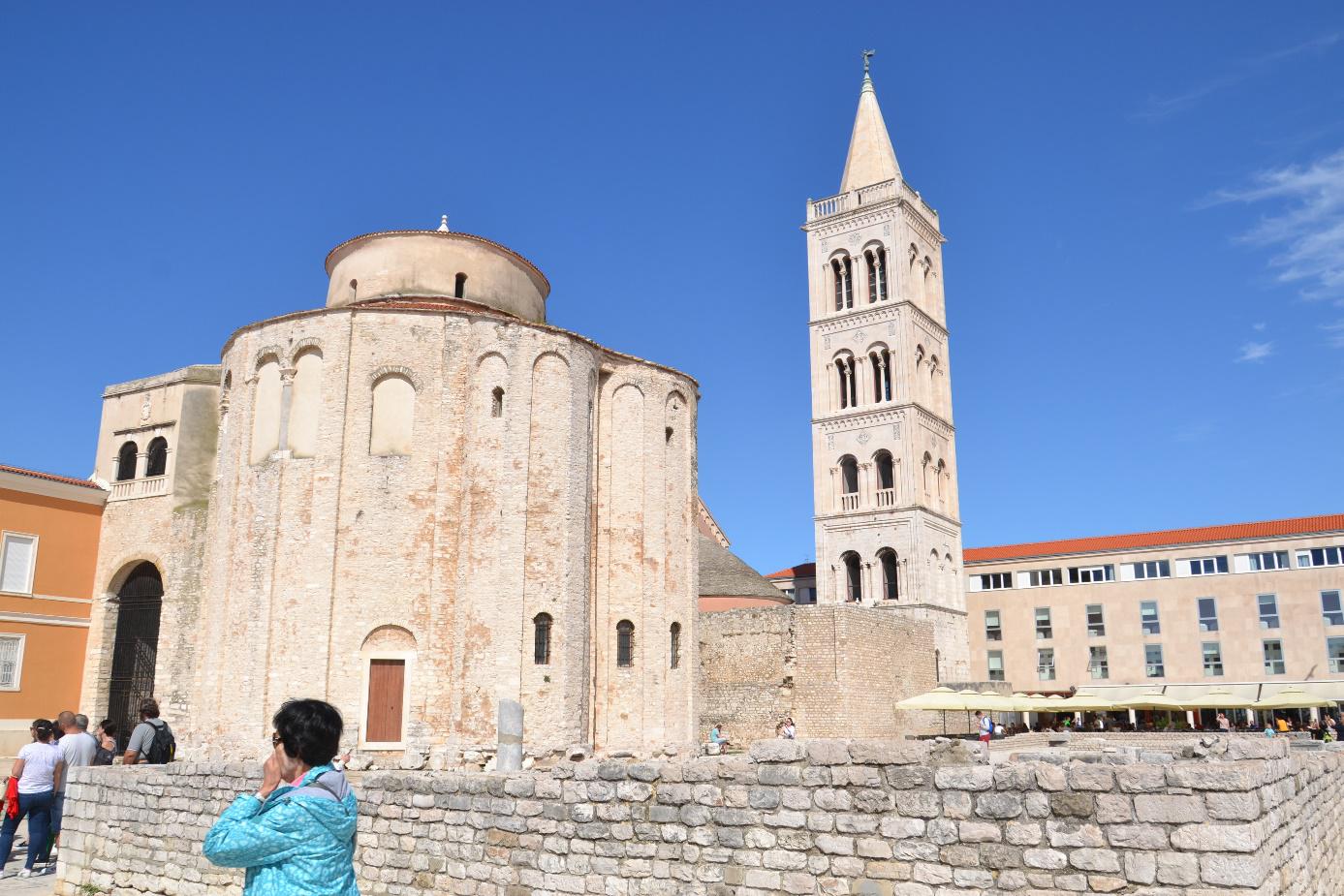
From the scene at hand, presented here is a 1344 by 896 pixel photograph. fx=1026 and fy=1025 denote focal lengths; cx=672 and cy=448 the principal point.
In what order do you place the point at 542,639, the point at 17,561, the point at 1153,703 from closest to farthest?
the point at 542,639, the point at 17,561, the point at 1153,703

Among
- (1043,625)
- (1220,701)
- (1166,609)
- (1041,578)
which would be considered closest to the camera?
(1220,701)

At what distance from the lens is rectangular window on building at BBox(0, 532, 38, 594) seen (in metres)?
22.0

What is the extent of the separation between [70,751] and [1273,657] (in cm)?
4521

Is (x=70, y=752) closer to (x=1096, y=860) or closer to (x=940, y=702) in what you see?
(x=1096, y=860)

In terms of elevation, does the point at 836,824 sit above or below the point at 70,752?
below

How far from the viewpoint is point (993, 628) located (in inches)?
1953

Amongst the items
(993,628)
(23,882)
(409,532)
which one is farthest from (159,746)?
(993,628)

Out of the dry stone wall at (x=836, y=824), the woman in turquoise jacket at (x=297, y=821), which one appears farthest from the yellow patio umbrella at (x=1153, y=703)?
the woman in turquoise jacket at (x=297, y=821)

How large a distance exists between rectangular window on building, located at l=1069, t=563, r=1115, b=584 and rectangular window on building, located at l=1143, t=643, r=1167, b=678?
11.3 feet

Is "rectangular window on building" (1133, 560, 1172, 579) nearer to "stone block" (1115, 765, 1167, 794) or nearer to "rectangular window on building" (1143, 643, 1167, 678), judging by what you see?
"rectangular window on building" (1143, 643, 1167, 678)

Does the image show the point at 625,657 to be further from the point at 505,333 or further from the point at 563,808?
the point at 563,808

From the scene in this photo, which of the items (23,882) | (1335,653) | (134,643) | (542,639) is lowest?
(23,882)

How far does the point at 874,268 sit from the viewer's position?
1902 inches

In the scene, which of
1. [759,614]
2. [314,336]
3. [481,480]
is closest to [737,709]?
[759,614]
